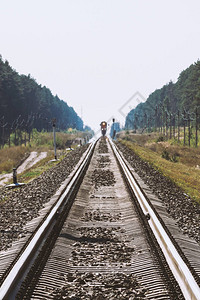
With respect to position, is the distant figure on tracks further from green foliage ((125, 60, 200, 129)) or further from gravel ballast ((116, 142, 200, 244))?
gravel ballast ((116, 142, 200, 244))

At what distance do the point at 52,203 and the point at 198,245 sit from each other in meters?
4.21

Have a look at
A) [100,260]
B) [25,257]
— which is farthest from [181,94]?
[25,257]

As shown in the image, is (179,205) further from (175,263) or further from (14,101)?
(14,101)

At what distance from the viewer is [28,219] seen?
23.3 ft

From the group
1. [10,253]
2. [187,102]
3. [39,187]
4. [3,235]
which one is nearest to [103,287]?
[10,253]

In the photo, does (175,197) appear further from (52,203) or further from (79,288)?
(79,288)

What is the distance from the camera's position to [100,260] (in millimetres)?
4832

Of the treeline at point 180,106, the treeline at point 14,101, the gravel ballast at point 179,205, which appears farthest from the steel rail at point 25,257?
the treeline at point 14,101

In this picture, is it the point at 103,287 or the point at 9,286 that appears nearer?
the point at 9,286

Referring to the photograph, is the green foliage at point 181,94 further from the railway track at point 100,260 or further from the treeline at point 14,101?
the railway track at point 100,260

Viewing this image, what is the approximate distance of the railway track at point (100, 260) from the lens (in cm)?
383

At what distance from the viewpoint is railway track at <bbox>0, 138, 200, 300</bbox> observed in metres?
3.83

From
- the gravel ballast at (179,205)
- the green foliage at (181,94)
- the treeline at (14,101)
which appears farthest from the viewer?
the green foliage at (181,94)

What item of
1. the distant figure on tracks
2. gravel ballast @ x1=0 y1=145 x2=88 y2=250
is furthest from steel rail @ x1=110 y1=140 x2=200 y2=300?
the distant figure on tracks
